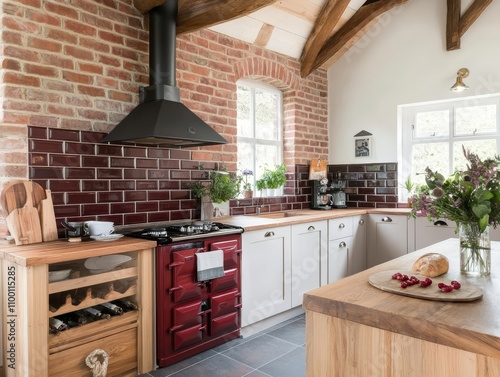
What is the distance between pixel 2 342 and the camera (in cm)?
229

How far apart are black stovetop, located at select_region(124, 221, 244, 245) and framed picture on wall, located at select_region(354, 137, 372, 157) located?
2537mm

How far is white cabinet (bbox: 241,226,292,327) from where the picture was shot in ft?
10.1

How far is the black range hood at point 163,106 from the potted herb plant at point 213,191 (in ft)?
1.81

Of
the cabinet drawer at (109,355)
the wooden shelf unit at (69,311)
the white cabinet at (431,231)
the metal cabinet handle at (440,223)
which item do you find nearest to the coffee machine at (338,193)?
the white cabinet at (431,231)

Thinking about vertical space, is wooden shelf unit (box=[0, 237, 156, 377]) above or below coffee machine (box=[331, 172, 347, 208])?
below

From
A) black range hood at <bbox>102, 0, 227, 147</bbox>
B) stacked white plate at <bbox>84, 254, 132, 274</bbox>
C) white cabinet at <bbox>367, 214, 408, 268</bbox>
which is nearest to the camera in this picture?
stacked white plate at <bbox>84, 254, 132, 274</bbox>

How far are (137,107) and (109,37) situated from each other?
56cm

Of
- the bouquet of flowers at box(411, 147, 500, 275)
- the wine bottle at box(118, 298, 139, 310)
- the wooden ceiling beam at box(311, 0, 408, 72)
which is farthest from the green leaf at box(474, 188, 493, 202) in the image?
the wooden ceiling beam at box(311, 0, 408, 72)

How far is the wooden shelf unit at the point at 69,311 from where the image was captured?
2.00 meters

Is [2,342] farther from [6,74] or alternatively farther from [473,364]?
[473,364]

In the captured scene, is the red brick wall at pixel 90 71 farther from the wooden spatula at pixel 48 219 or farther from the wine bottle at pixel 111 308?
the wine bottle at pixel 111 308

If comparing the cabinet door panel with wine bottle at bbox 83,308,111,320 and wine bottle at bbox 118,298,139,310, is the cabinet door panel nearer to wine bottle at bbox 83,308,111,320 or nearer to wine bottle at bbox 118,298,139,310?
wine bottle at bbox 118,298,139,310

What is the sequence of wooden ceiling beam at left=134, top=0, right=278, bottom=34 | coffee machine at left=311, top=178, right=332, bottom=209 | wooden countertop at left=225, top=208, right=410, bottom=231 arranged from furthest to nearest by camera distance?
1. coffee machine at left=311, top=178, right=332, bottom=209
2. wooden countertop at left=225, top=208, right=410, bottom=231
3. wooden ceiling beam at left=134, top=0, right=278, bottom=34

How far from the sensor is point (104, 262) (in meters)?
2.43
